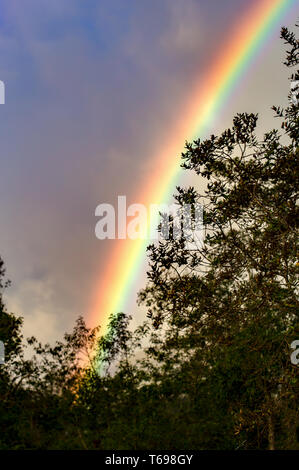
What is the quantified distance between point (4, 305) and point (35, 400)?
7.03m

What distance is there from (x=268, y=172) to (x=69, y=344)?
3129 centimetres

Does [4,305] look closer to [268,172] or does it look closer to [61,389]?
[61,389]

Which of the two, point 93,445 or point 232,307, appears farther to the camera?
point 93,445

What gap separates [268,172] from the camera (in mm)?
11531

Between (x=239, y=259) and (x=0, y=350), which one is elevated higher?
(x=0, y=350)

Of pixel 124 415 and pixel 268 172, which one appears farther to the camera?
pixel 124 415

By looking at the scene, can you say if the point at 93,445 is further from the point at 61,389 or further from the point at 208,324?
the point at 208,324

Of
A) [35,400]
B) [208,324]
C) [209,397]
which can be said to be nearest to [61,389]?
[35,400]
